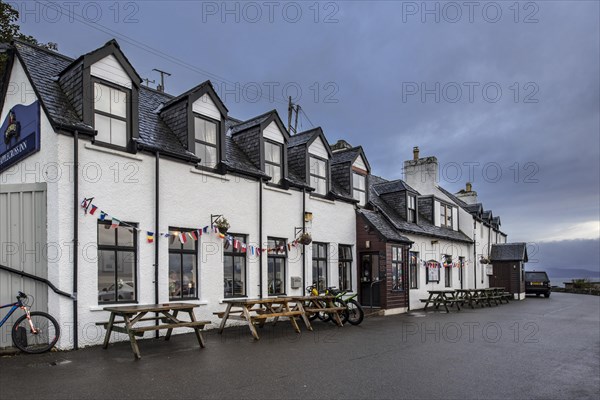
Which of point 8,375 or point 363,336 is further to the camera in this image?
point 363,336

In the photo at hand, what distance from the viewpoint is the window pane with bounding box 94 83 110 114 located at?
10.8 metres

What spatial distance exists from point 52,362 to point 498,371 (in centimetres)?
790

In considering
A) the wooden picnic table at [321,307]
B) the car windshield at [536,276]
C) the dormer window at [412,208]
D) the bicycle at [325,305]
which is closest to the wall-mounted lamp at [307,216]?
the bicycle at [325,305]

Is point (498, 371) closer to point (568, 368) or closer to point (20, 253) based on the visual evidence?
point (568, 368)

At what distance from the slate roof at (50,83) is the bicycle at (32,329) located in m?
3.64

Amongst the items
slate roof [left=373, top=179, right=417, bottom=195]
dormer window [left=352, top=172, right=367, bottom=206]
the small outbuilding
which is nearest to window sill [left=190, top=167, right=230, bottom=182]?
dormer window [left=352, top=172, right=367, bottom=206]

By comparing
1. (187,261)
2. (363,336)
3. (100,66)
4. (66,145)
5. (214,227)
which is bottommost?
(363,336)

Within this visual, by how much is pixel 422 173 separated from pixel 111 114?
23.1m

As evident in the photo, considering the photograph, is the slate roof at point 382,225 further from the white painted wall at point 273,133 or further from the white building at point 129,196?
the white painted wall at point 273,133

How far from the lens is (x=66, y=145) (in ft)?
32.3

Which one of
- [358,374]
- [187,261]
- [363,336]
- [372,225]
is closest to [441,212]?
[372,225]

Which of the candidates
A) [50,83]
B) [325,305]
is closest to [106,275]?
[50,83]

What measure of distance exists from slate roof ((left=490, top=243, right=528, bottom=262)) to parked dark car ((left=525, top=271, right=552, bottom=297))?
160 centimetres

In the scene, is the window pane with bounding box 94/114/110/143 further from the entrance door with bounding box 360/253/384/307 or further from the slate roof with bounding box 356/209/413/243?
the entrance door with bounding box 360/253/384/307
